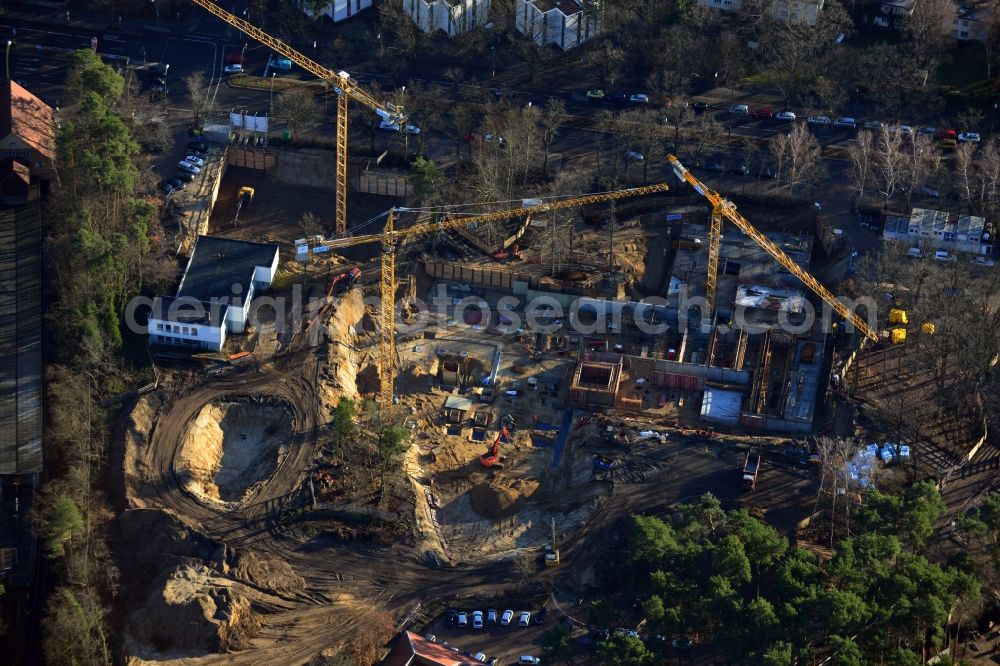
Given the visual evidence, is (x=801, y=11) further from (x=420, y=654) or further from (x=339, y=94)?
(x=420, y=654)

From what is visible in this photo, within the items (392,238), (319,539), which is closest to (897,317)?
(392,238)

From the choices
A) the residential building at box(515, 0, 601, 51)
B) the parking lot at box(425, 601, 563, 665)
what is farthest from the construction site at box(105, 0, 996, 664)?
the residential building at box(515, 0, 601, 51)

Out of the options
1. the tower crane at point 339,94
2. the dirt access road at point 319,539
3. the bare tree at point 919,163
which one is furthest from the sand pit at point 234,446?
the bare tree at point 919,163

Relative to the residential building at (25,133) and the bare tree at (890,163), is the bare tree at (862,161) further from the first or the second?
the residential building at (25,133)

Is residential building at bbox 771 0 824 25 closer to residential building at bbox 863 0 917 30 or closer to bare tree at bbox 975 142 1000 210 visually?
residential building at bbox 863 0 917 30

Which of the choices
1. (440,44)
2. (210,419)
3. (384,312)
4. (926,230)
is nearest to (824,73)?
(926,230)
